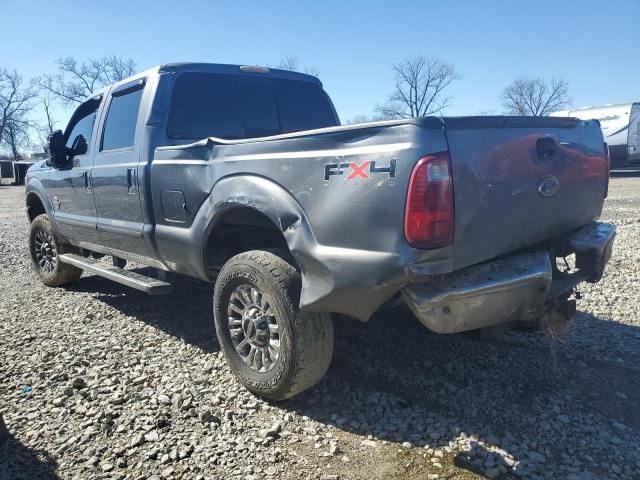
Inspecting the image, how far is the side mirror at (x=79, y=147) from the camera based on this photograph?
5.06m

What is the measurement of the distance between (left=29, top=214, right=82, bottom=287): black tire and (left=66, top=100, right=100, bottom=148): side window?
1110mm

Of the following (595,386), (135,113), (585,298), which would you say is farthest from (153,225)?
(585,298)

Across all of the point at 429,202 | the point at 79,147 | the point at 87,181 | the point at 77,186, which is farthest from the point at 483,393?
the point at 79,147

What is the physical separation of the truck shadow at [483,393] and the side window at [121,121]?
96.2 inches

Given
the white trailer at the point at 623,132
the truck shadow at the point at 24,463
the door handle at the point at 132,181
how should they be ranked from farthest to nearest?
1. the white trailer at the point at 623,132
2. the door handle at the point at 132,181
3. the truck shadow at the point at 24,463

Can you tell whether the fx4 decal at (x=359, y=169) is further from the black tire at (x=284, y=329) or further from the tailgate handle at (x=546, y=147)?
the tailgate handle at (x=546, y=147)

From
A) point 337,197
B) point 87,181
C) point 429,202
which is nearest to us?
point 429,202

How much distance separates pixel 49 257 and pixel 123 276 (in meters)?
2.50

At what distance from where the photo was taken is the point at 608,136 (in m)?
21.4

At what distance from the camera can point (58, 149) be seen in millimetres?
5285

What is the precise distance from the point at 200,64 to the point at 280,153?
1849mm

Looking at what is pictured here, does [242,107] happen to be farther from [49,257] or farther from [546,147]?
[49,257]

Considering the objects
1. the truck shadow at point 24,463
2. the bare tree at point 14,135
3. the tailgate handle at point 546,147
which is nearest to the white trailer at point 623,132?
the tailgate handle at point 546,147

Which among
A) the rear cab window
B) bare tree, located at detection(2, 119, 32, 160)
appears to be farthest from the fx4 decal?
bare tree, located at detection(2, 119, 32, 160)
